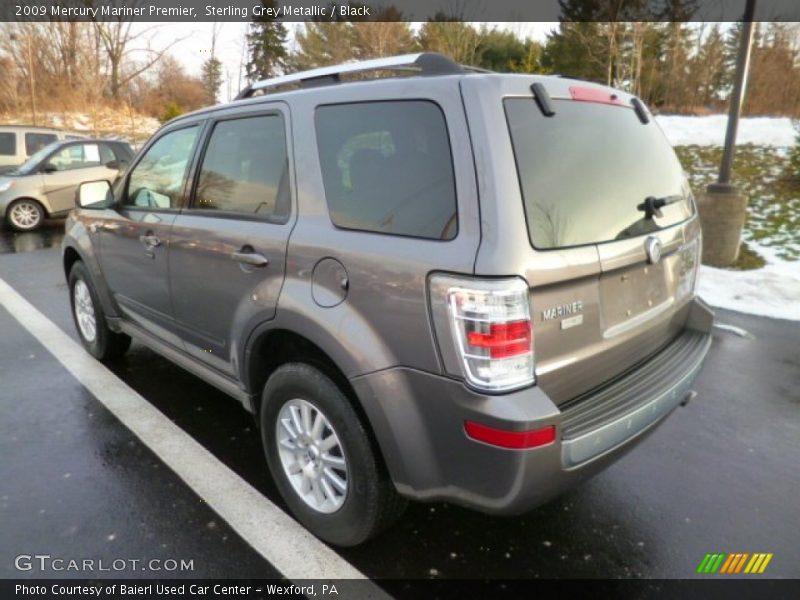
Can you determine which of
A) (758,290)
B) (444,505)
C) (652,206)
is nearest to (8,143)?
(444,505)

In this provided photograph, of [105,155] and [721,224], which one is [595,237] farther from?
[105,155]

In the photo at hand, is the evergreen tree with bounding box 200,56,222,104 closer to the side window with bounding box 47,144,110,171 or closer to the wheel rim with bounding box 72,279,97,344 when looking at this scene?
the side window with bounding box 47,144,110,171

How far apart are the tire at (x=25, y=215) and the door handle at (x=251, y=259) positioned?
10163 mm

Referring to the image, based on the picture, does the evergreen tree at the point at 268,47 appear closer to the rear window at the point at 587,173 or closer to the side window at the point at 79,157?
the side window at the point at 79,157

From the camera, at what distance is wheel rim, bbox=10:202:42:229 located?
34.0 feet

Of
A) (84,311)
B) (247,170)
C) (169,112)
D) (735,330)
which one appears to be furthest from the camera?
(169,112)

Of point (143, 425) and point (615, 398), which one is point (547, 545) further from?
point (143, 425)

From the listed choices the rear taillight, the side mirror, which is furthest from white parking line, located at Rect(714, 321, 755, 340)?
the side mirror

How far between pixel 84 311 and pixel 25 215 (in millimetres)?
7757

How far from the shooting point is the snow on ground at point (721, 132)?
13.6 metres

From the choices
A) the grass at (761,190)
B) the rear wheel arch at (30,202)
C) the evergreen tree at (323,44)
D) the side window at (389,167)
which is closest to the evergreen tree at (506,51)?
the evergreen tree at (323,44)

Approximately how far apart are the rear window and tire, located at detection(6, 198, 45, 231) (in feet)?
37.4

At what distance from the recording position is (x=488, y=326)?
178 cm

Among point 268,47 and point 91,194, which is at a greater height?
point 268,47
